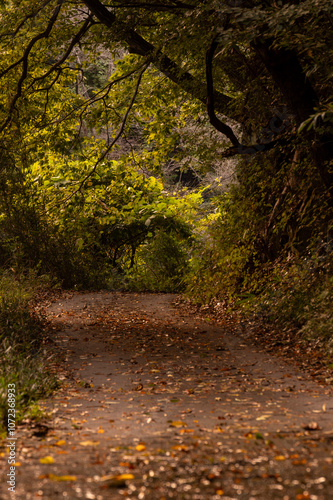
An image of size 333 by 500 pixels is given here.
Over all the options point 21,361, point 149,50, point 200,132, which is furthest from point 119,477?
point 200,132

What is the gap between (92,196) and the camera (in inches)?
563

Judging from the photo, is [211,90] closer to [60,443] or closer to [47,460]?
[60,443]

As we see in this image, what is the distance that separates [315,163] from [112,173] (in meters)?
8.06

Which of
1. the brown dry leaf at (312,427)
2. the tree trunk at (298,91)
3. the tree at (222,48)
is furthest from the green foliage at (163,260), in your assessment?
the brown dry leaf at (312,427)

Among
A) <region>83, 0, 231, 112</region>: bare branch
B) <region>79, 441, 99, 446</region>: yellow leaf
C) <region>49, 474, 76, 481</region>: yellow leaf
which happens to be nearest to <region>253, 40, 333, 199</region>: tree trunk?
<region>83, 0, 231, 112</region>: bare branch

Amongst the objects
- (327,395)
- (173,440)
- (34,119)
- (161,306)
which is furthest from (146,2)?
(173,440)

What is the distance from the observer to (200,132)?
1068 centimetres

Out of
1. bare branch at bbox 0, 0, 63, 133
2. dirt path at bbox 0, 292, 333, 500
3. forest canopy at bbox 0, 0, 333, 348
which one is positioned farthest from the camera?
bare branch at bbox 0, 0, 63, 133

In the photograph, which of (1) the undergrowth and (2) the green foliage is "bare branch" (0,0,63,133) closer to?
(1) the undergrowth

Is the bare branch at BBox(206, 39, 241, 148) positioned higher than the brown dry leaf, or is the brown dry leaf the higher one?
the bare branch at BBox(206, 39, 241, 148)

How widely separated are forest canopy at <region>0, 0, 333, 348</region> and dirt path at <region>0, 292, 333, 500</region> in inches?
59.3

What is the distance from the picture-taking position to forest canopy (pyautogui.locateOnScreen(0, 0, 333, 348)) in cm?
699

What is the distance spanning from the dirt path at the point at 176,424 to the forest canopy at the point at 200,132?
1.51 m

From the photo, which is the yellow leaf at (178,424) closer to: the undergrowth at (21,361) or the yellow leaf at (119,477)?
the undergrowth at (21,361)
